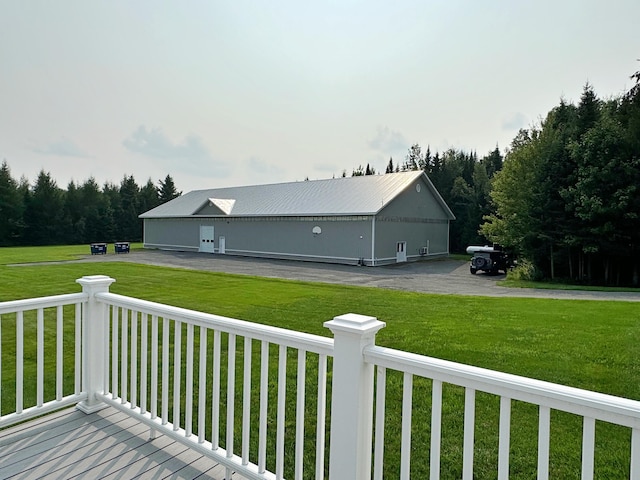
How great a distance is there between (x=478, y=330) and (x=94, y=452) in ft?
17.6

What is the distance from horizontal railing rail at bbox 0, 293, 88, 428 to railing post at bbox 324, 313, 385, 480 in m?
2.17

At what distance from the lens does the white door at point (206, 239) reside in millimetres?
26469

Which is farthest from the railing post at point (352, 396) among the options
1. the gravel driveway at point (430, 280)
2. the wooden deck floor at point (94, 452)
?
the gravel driveway at point (430, 280)

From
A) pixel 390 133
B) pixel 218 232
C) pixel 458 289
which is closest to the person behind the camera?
pixel 458 289

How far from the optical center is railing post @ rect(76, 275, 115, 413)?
307 cm

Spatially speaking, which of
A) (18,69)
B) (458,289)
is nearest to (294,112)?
(18,69)

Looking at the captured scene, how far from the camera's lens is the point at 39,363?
9.25 ft

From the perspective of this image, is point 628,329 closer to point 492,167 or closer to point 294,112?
point 294,112

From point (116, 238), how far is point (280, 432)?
40.8 meters

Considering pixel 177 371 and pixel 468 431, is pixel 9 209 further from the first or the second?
pixel 468 431

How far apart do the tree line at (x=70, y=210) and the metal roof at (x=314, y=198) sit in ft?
33.8

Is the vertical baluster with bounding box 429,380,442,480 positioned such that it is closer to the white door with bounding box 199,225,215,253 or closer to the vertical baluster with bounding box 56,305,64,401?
the vertical baluster with bounding box 56,305,64,401

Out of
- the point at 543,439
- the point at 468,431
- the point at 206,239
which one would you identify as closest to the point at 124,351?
the point at 468,431

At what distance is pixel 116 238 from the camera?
125ft
